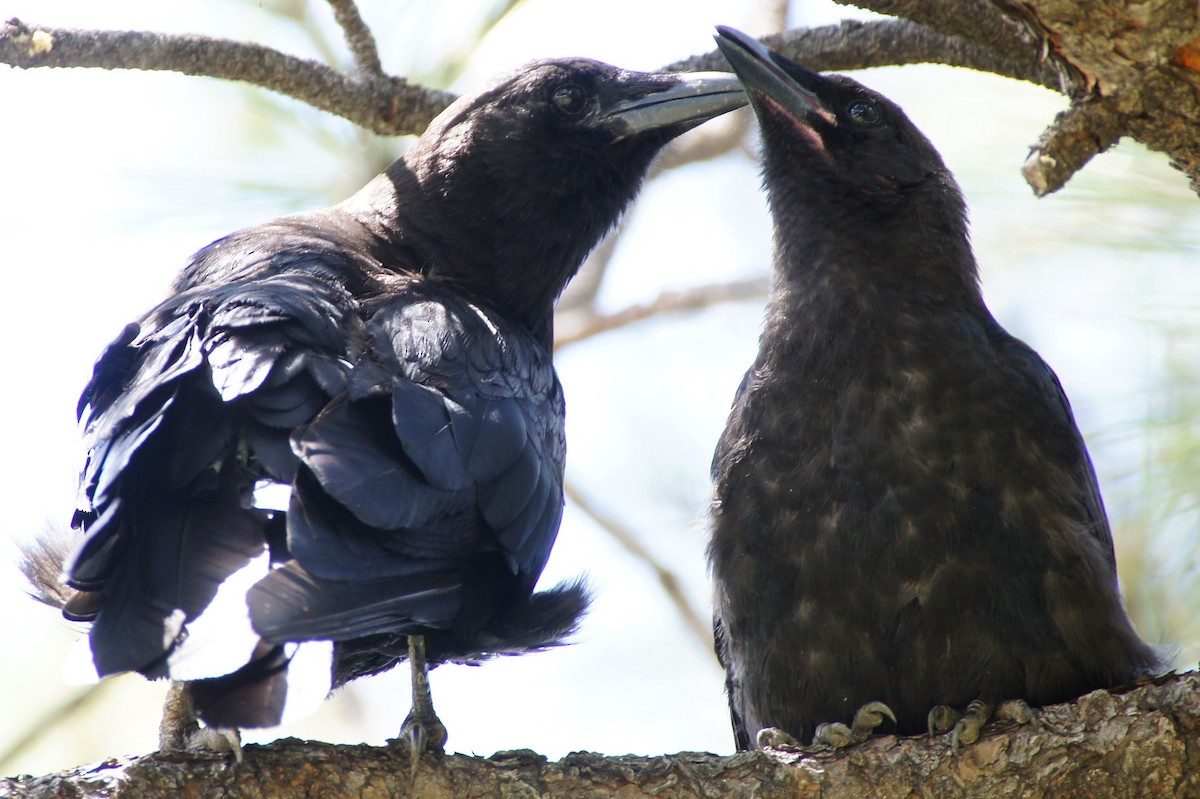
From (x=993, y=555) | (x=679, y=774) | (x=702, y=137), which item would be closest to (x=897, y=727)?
(x=993, y=555)

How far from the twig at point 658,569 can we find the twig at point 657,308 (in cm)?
77

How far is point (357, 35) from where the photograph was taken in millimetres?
4164

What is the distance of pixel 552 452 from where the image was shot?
3.73 m

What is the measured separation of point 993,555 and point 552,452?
3.90 ft

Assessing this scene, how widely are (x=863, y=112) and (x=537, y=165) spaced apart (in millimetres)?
1025

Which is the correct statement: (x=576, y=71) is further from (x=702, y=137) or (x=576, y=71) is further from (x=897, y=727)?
(x=897, y=727)

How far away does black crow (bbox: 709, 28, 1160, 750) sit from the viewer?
3340 mm

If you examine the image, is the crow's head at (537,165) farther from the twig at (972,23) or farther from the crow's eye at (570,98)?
the twig at (972,23)

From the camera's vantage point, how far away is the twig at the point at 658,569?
19.6 ft

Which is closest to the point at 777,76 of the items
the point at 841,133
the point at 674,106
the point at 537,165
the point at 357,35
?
the point at 841,133

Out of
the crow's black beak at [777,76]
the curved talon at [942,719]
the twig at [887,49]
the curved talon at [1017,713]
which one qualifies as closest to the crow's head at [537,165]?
the crow's black beak at [777,76]

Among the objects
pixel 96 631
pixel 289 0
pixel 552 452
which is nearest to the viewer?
pixel 96 631

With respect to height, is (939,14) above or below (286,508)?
above

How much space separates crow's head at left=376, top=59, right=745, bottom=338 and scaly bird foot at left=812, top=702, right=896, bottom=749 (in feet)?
5.45
